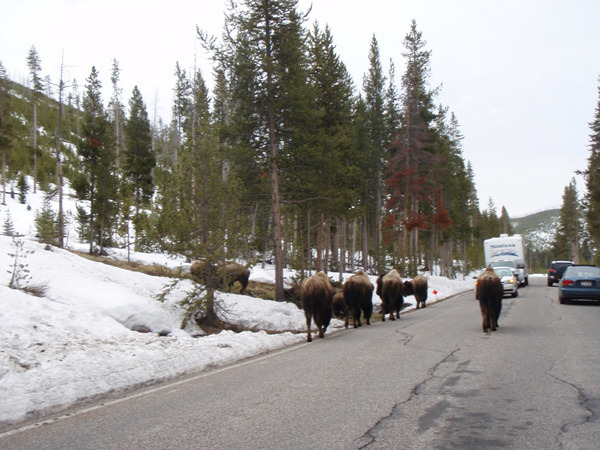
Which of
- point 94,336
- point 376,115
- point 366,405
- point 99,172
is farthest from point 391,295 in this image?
point 376,115

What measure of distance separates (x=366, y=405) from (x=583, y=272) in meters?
17.9

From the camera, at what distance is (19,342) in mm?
7027

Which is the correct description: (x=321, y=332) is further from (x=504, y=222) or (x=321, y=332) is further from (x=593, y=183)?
(x=504, y=222)

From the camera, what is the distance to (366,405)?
16.2 ft

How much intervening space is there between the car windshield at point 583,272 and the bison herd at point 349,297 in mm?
5955

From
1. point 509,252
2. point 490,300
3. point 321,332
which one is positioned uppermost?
point 509,252

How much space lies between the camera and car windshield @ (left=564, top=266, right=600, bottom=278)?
61.5 ft

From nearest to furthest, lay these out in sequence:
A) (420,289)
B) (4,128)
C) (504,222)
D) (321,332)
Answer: (321,332)
(420,289)
(4,128)
(504,222)

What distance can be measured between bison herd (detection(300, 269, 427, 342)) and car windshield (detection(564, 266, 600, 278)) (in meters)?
5.95

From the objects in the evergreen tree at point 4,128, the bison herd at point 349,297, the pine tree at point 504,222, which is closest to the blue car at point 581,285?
the bison herd at point 349,297

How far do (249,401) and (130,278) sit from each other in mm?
10913

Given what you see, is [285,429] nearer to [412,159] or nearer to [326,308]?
[326,308]

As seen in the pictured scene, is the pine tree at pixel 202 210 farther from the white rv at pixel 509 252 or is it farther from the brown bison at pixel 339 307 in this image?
the white rv at pixel 509 252

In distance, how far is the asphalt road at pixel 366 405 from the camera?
3963 millimetres
